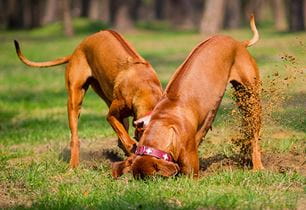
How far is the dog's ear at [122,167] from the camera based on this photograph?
22.2 feet

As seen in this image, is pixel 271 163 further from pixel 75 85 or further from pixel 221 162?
pixel 75 85

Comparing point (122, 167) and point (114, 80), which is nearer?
point (122, 167)

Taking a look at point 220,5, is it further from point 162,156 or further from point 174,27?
point 162,156

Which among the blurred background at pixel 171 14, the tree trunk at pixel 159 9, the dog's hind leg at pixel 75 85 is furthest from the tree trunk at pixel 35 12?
the dog's hind leg at pixel 75 85

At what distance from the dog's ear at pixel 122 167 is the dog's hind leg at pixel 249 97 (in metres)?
1.54

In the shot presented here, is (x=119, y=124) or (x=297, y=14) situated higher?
(x=119, y=124)

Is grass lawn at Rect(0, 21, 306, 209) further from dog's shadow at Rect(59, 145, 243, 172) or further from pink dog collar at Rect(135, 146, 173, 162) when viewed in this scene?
pink dog collar at Rect(135, 146, 173, 162)

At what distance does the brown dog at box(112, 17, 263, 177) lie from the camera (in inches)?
261

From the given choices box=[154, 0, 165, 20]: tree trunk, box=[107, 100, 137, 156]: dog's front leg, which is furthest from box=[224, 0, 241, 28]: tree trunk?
box=[107, 100, 137, 156]: dog's front leg

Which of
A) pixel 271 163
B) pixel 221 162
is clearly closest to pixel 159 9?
pixel 221 162

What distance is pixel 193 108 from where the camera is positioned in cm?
721

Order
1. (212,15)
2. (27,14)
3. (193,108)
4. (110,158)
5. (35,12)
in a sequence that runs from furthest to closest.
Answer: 1. (27,14)
2. (35,12)
3. (212,15)
4. (110,158)
5. (193,108)

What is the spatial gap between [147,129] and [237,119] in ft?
5.16

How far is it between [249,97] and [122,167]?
5.41ft
